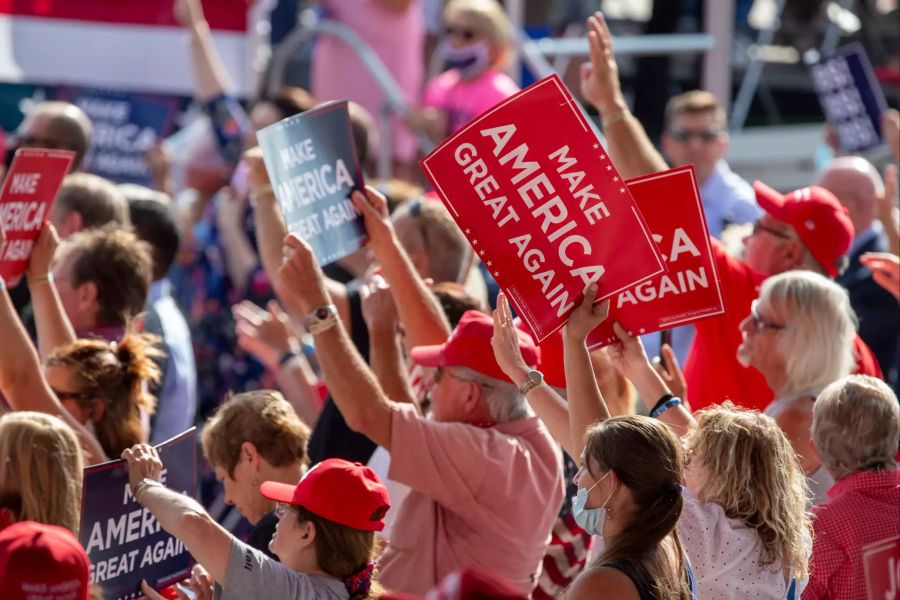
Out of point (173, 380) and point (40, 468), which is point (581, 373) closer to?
point (40, 468)

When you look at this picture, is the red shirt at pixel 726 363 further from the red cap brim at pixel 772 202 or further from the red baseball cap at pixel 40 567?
the red baseball cap at pixel 40 567

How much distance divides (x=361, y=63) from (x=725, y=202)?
2887mm

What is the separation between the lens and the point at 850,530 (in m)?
4.06

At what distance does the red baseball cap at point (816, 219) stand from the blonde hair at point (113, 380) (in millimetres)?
2307

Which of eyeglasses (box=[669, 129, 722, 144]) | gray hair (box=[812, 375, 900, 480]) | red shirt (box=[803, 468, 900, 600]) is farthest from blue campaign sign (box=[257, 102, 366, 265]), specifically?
eyeglasses (box=[669, 129, 722, 144])

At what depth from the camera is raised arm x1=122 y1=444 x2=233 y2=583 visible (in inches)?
141

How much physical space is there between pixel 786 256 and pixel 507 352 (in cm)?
177

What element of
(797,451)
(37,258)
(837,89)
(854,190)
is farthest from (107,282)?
(837,89)

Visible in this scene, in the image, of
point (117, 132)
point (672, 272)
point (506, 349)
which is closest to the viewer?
point (506, 349)

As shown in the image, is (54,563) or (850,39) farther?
(850,39)

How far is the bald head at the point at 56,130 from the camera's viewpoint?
6.75 m

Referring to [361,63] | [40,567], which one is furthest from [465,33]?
[40,567]

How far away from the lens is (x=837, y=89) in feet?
27.3

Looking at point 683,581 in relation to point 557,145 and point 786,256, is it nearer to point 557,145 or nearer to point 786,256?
point 557,145
